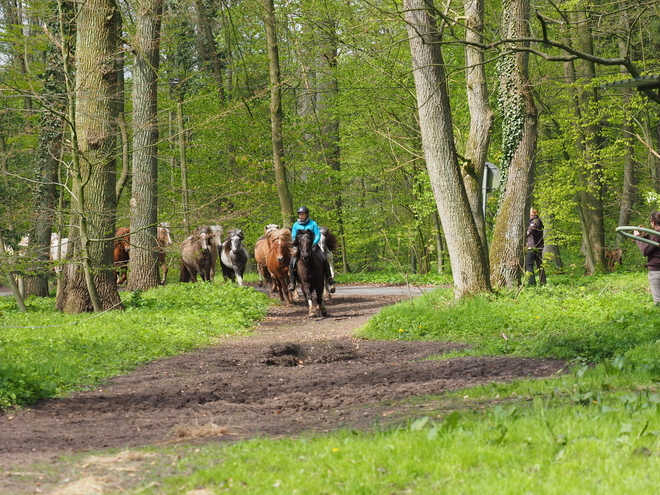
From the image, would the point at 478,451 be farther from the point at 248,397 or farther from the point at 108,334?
the point at 108,334

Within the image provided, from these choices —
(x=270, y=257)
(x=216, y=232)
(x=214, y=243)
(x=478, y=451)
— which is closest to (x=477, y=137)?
(x=270, y=257)

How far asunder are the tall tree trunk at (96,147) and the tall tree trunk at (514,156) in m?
8.75

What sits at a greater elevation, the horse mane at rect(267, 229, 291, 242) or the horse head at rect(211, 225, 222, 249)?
the horse head at rect(211, 225, 222, 249)

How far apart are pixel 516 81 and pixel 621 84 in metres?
10.6

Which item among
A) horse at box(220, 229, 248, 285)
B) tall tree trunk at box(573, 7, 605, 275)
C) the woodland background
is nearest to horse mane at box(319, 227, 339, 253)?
the woodland background

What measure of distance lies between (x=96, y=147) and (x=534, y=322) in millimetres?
9659

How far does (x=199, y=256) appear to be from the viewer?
78.8ft

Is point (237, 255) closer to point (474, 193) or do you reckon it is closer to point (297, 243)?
point (297, 243)

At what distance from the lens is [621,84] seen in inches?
312

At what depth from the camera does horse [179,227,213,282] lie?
79.9 feet

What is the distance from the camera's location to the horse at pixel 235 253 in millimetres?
24453

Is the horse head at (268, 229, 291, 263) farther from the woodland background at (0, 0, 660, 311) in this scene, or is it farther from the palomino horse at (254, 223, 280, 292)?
the palomino horse at (254, 223, 280, 292)

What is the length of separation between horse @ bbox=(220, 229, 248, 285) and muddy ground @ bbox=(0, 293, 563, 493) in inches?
441

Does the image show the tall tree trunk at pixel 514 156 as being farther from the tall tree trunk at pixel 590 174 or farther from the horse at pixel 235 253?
the horse at pixel 235 253
